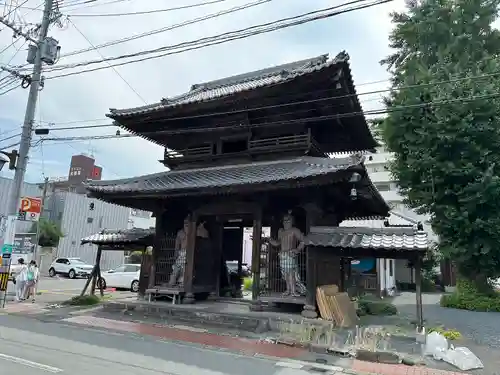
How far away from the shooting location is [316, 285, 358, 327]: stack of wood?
9.57 m

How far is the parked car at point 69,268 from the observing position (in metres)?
29.7

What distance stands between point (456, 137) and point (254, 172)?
10.1m

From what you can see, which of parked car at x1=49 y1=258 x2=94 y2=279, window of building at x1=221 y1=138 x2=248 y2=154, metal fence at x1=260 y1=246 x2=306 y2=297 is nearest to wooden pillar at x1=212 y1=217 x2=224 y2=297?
window of building at x1=221 y1=138 x2=248 y2=154

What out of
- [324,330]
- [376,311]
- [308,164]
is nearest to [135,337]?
[324,330]

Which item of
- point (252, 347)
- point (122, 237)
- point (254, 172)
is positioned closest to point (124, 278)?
point (122, 237)

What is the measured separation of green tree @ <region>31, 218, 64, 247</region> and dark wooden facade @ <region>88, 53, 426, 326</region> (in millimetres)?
22863

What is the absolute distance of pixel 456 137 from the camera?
15.9m

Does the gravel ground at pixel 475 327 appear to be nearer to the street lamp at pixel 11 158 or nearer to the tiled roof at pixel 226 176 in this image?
the tiled roof at pixel 226 176

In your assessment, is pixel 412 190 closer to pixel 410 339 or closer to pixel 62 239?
pixel 410 339

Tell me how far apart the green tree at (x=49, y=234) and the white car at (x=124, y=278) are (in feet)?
39.7

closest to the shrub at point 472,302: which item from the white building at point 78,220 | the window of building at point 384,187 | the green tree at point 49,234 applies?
the white building at point 78,220

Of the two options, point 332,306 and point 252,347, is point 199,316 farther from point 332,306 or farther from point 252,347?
point 332,306

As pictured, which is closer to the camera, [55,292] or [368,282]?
[55,292]

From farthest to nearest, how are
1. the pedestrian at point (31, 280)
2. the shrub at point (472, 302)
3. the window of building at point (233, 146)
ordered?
the shrub at point (472, 302), the pedestrian at point (31, 280), the window of building at point (233, 146)
